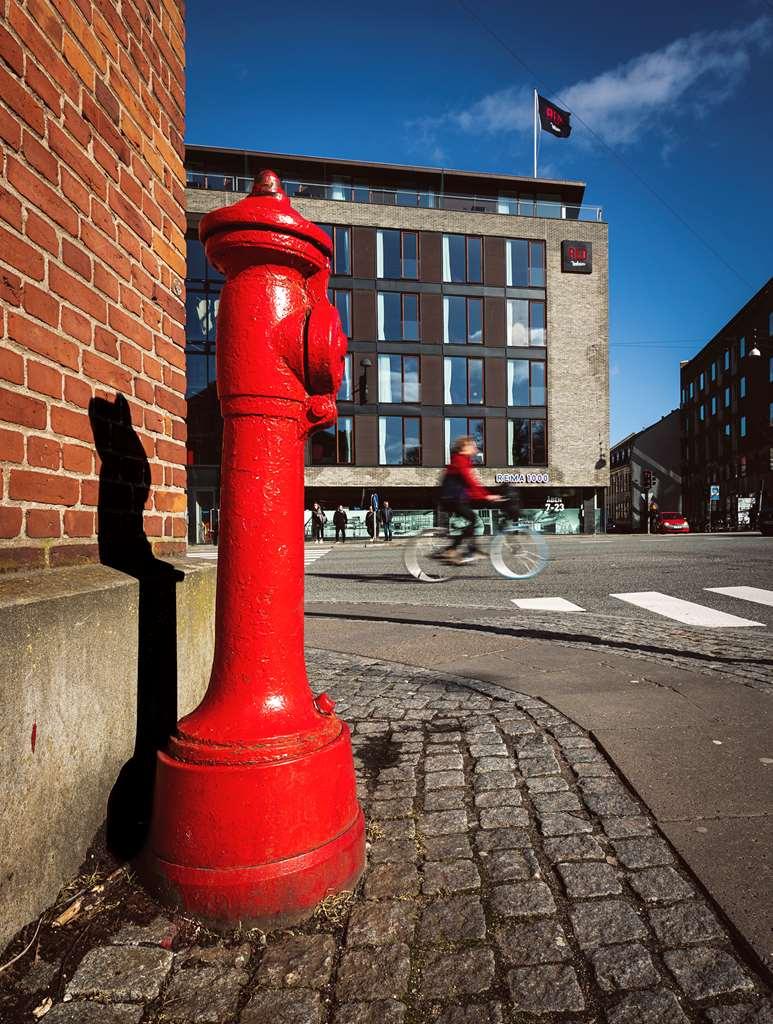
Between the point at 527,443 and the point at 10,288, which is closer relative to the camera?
the point at 10,288

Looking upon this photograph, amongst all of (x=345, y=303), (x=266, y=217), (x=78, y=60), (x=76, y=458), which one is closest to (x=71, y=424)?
(x=76, y=458)

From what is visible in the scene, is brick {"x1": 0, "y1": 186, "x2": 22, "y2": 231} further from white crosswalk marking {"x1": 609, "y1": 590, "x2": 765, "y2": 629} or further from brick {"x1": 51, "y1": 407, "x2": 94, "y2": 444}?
white crosswalk marking {"x1": 609, "y1": 590, "x2": 765, "y2": 629}

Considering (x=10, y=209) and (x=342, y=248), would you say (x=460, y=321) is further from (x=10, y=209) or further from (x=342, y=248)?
(x=10, y=209)

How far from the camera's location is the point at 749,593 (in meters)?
7.40

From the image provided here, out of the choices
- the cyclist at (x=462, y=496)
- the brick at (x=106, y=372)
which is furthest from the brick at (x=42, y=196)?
the cyclist at (x=462, y=496)

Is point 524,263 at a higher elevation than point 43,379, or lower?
higher

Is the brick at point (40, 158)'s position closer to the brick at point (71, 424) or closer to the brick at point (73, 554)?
the brick at point (71, 424)

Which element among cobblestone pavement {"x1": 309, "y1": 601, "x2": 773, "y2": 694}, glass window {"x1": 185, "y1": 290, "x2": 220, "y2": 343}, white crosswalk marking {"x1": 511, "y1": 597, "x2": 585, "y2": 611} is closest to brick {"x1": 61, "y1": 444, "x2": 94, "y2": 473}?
cobblestone pavement {"x1": 309, "y1": 601, "x2": 773, "y2": 694}

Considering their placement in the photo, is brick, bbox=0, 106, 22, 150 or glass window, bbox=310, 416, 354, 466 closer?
brick, bbox=0, 106, 22, 150

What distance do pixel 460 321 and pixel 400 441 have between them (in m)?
7.09

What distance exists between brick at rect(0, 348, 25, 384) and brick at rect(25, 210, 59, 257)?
0.35m

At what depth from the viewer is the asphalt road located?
6.75 metres

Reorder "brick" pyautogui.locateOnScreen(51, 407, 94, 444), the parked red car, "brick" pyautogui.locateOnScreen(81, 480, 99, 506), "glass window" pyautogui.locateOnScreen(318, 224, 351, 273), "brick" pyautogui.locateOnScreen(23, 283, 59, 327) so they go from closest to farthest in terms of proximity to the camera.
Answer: "brick" pyautogui.locateOnScreen(23, 283, 59, 327) < "brick" pyautogui.locateOnScreen(51, 407, 94, 444) < "brick" pyautogui.locateOnScreen(81, 480, 99, 506) < "glass window" pyautogui.locateOnScreen(318, 224, 351, 273) < the parked red car

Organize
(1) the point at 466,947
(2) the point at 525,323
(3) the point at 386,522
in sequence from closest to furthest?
(1) the point at 466,947, (3) the point at 386,522, (2) the point at 525,323
